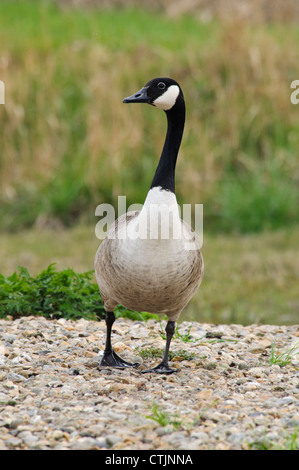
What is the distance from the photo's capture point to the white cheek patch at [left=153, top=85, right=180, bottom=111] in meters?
4.98

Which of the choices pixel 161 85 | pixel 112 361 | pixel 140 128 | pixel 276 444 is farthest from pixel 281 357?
pixel 140 128

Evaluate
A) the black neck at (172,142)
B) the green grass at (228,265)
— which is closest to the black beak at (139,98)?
the black neck at (172,142)

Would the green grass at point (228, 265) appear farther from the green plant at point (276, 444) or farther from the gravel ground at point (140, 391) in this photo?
the green plant at point (276, 444)

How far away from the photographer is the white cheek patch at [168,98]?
4.98 m

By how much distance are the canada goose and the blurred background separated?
5050 mm

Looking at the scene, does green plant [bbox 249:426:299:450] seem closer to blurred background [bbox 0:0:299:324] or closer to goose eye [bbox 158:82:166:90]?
goose eye [bbox 158:82:166:90]

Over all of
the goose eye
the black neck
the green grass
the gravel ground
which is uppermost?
the green grass

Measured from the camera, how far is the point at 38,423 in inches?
164

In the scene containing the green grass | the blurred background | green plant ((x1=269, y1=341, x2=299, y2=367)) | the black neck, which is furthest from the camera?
the blurred background

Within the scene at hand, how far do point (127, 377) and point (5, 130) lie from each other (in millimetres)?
9090

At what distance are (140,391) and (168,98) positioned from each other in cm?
194

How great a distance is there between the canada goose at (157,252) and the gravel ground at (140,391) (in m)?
0.43

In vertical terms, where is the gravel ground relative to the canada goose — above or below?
below

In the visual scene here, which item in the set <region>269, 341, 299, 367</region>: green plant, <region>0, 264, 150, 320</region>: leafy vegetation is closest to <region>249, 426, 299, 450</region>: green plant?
<region>269, 341, 299, 367</region>: green plant
